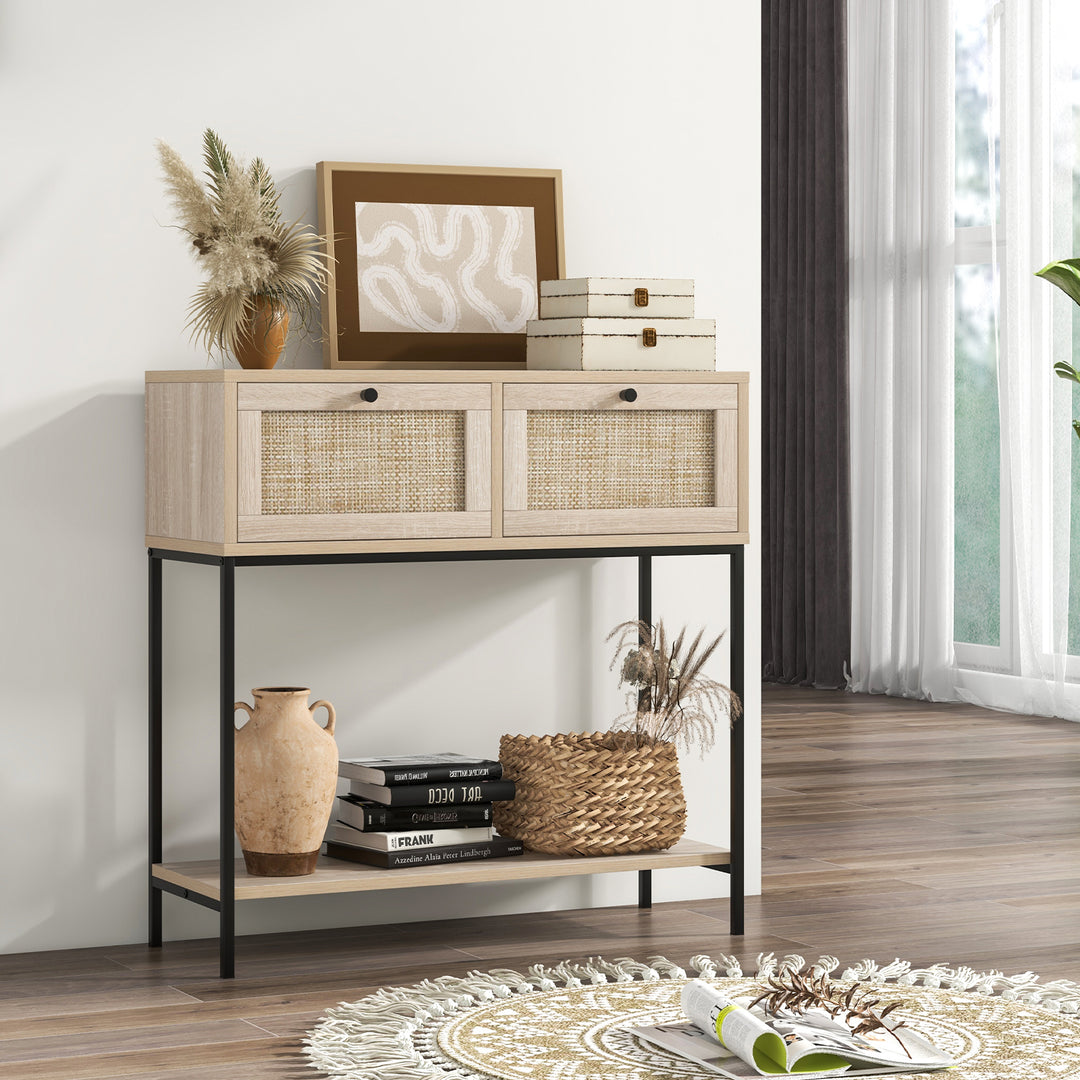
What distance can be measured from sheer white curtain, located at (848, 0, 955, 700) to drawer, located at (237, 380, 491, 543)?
162 inches

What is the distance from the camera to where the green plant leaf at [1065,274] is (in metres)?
5.23

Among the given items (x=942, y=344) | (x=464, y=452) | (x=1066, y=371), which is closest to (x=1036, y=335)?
(x=942, y=344)

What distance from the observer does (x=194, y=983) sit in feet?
9.62

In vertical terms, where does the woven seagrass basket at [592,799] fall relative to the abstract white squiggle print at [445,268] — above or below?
below

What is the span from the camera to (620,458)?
10.3 ft

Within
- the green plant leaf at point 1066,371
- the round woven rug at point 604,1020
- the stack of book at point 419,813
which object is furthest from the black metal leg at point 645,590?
the green plant leaf at point 1066,371

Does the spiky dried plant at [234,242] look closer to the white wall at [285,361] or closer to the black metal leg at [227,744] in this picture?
the white wall at [285,361]

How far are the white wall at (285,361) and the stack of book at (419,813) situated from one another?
22 centimetres

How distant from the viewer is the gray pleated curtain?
7258mm

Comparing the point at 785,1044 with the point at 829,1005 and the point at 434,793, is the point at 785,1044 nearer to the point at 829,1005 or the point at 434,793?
the point at 829,1005

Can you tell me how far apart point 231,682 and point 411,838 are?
17.0 inches

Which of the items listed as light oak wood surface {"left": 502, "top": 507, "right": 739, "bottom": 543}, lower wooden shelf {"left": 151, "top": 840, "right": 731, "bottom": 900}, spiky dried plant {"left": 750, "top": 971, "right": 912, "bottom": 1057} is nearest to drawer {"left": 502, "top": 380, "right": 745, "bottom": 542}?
light oak wood surface {"left": 502, "top": 507, "right": 739, "bottom": 543}

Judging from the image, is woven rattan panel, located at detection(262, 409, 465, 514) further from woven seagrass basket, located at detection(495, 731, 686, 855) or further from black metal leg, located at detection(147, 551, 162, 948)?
woven seagrass basket, located at detection(495, 731, 686, 855)

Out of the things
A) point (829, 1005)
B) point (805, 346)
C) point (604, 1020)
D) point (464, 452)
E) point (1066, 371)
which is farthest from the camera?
point (805, 346)
